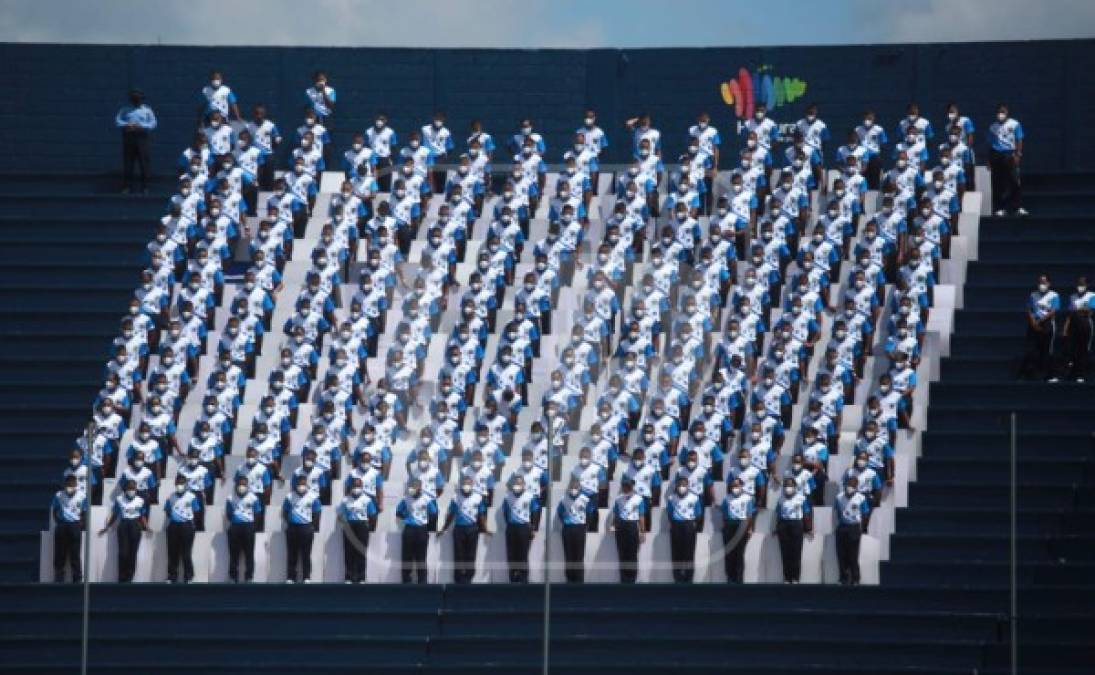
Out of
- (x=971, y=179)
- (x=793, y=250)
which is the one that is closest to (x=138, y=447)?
(x=793, y=250)

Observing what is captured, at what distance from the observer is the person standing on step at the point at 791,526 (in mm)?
34250

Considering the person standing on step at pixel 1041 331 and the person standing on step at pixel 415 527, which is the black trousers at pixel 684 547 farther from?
the person standing on step at pixel 1041 331

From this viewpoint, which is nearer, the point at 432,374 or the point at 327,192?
the point at 432,374

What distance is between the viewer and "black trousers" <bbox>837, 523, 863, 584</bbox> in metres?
34.1

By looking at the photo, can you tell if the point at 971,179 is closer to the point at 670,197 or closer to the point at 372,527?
the point at 670,197

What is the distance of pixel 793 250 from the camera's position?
39.2 metres

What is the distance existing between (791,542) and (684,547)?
1350 millimetres

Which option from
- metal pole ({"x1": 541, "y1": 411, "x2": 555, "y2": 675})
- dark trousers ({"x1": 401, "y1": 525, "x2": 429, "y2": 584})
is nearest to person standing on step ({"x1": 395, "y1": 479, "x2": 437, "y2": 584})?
dark trousers ({"x1": 401, "y1": 525, "x2": 429, "y2": 584})

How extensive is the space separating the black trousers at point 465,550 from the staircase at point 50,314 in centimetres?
563

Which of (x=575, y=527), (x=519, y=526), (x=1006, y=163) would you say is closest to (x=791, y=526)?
(x=575, y=527)

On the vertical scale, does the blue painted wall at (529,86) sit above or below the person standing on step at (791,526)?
above

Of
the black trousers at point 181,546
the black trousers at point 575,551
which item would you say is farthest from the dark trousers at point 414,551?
the black trousers at point 181,546

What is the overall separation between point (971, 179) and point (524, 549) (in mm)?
9528

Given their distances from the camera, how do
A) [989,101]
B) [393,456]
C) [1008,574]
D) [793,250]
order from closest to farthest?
[1008,574] → [393,456] → [793,250] → [989,101]
